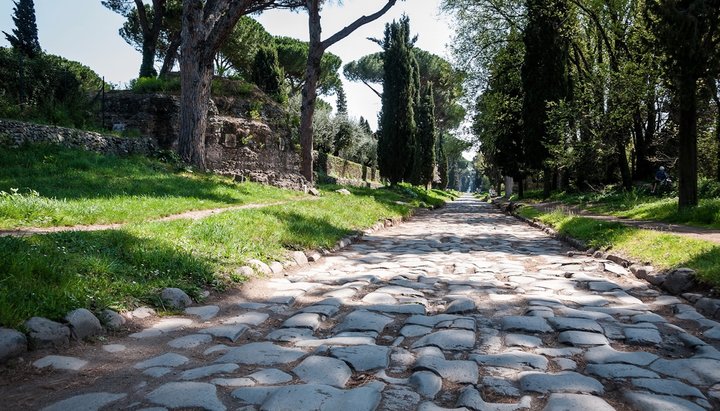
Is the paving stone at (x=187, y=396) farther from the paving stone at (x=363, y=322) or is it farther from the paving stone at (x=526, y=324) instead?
the paving stone at (x=526, y=324)

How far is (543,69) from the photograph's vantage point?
22484 millimetres

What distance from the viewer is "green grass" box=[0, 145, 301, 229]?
23.7 ft

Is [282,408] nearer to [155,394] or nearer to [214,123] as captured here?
[155,394]

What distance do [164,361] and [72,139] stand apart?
39.0 feet

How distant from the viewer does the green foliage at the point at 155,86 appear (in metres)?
18.8

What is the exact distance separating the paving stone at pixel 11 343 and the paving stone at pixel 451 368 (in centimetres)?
242

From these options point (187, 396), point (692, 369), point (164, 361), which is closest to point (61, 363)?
point (164, 361)

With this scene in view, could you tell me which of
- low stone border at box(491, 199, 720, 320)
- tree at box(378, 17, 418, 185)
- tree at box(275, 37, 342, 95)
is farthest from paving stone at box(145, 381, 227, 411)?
tree at box(275, 37, 342, 95)

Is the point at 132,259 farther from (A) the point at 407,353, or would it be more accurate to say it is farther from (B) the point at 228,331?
(A) the point at 407,353

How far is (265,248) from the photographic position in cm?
663

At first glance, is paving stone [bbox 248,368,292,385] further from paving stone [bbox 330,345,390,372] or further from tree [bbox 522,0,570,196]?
tree [bbox 522,0,570,196]

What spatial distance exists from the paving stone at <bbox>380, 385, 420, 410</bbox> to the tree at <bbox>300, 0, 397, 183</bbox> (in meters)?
17.2

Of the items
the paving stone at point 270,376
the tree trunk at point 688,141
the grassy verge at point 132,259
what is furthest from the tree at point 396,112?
the paving stone at point 270,376

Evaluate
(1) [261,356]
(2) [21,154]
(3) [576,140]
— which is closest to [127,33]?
(2) [21,154]
